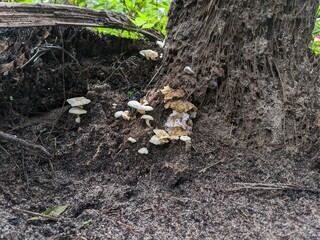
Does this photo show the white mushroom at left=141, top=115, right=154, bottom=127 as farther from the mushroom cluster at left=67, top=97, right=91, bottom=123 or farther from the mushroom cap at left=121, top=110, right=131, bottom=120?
the mushroom cluster at left=67, top=97, right=91, bottom=123

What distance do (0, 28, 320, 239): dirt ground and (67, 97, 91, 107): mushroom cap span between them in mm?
78

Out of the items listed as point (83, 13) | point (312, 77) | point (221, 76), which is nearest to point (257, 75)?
point (221, 76)

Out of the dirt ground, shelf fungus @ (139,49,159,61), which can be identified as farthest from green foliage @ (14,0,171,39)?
the dirt ground

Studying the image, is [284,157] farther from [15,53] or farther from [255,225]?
[15,53]

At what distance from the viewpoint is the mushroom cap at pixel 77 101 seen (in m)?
2.81

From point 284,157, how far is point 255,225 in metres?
0.69

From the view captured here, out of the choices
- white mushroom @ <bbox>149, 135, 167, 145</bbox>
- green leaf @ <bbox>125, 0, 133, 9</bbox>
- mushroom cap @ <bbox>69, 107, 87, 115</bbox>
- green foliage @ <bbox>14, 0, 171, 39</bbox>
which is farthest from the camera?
green foliage @ <bbox>14, 0, 171, 39</bbox>

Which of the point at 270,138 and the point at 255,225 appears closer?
the point at 255,225

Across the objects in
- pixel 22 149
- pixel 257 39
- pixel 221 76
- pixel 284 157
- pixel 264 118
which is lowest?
pixel 22 149

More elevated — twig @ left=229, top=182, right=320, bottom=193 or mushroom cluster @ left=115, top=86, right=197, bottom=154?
mushroom cluster @ left=115, top=86, right=197, bottom=154

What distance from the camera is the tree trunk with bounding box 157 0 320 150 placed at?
8.84 feet

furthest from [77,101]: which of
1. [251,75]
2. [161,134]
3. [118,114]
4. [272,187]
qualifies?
[272,187]

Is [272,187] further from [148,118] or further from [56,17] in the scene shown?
[56,17]

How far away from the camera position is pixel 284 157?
2617mm
